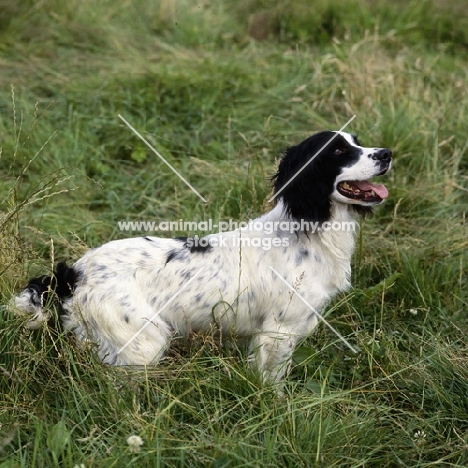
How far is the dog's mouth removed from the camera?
133 inches

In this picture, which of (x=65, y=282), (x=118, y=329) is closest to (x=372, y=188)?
(x=118, y=329)

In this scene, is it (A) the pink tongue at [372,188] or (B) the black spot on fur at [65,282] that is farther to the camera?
(A) the pink tongue at [372,188]

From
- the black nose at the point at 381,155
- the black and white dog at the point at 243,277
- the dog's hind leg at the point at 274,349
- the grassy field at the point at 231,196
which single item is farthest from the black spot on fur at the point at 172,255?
the black nose at the point at 381,155

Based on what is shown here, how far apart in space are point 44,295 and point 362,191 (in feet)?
5.58

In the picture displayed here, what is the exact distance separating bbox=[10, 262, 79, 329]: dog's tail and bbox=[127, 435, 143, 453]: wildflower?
0.88m

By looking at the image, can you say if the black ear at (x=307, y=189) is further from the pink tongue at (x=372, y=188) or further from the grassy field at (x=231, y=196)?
the grassy field at (x=231, y=196)

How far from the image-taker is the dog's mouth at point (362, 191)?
3.38 meters

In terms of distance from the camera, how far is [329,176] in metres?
3.40

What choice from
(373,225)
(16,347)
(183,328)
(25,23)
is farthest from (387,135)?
(25,23)

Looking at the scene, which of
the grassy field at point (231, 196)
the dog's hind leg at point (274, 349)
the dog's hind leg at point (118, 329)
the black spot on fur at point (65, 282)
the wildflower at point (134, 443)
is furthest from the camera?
the dog's hind leg at point (274, 349)

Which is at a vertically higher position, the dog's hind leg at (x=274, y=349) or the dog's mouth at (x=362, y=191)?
the dog's mouth at (x=362, y=191)

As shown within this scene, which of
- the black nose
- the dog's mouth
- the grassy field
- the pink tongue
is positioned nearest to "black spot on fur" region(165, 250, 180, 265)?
the grassy field

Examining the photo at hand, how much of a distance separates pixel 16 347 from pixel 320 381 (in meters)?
1.51

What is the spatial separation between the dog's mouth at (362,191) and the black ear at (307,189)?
8 centimetres
